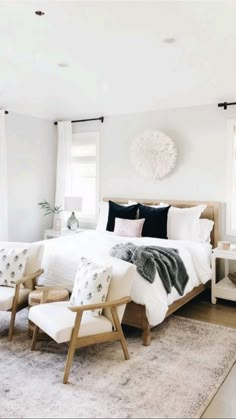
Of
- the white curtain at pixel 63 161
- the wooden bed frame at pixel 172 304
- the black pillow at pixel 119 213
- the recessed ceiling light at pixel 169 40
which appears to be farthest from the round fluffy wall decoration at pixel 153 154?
the recessed ceiling light at pixel 169 40

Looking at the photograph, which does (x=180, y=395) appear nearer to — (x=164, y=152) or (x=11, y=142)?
(x=164, y=152)

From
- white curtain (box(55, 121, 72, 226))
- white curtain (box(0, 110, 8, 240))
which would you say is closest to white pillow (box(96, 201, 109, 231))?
white curtain (box(55, 121, 72, 226))

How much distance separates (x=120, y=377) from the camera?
266 centimetres

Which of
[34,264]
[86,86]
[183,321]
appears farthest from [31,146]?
[183,321]

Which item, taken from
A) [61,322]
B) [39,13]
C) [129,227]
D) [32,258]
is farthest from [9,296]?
[39,13]

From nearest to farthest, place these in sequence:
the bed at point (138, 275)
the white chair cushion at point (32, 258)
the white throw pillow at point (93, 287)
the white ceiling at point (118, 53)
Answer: the white ceiling at point (118, 53), the white throw pillow at point (93, 287), the bed at point (138, 275), the white chair cushion at point (32, 258)

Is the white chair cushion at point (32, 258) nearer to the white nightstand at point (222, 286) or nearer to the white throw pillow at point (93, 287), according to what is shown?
the white throw pillow at point (93, 287)

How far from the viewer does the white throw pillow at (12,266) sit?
139 inches

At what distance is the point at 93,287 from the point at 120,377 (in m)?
0.69

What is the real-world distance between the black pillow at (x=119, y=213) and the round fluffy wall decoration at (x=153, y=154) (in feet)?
2.15

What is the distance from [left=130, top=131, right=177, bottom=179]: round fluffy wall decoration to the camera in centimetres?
523

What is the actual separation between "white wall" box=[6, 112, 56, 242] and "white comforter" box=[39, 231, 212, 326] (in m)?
1.46

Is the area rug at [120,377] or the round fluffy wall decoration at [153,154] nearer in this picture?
the area rug at [120,377]

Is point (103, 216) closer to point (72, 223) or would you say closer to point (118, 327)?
point (72, 223)
